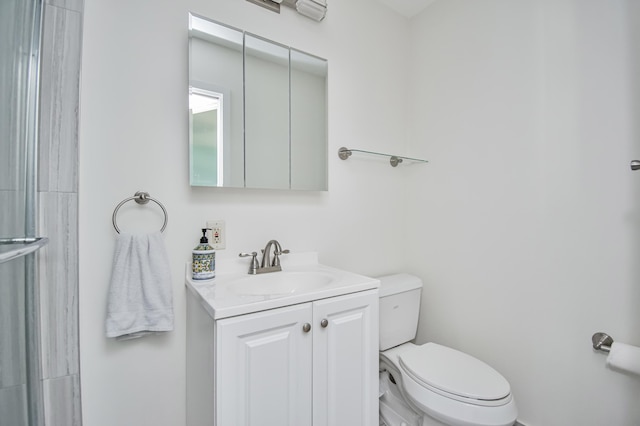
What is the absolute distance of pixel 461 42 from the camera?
5.33ft

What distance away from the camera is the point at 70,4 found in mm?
956

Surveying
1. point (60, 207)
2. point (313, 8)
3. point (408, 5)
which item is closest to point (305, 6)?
point (313, 8)

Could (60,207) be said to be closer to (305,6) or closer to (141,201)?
(141,201)

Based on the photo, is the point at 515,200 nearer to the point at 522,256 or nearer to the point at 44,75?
the point at 522,256

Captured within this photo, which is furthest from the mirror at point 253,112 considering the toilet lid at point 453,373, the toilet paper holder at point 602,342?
the toilet paper holder at point 602,342

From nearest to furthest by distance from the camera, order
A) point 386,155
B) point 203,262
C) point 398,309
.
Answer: point 203,262 → point 398,309 → point 386,155

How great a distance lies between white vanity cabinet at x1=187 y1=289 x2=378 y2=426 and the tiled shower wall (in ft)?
1.22

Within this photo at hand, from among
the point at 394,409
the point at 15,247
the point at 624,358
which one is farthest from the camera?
the point at 394,409

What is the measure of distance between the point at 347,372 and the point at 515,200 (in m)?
1.11

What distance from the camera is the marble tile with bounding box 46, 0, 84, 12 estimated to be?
0.93 m

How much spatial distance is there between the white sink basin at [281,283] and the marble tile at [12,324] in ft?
1.89

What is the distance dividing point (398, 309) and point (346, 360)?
23.9 inches

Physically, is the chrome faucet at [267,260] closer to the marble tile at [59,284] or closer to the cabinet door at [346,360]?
the cabinet door at [346,360]

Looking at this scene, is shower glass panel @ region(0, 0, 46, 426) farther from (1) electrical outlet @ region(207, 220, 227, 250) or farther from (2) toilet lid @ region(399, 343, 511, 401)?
(2) toilet lid @ region(399, 343, 511, 401)
